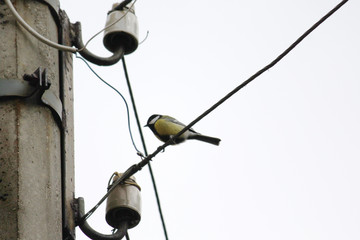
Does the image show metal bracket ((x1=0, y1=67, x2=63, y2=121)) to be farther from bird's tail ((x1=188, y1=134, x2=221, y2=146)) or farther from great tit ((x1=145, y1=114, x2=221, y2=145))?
bird's tail ((x1=188, y1=134, x2=221, y2=146))

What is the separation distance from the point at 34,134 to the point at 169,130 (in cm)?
384

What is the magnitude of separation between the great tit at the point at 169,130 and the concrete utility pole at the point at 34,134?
3351mm

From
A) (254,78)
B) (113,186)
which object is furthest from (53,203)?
(254,78)

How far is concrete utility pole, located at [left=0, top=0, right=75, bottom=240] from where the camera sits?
8.87 feet

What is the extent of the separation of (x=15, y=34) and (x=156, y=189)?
4.08 ft

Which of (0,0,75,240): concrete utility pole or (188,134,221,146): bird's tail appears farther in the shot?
(188,134,221,146): bird's tail

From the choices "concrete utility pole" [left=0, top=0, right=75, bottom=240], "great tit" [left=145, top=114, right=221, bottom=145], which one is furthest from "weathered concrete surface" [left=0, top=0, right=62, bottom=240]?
"great tit" [left=145, top=114, right=221, bottom=145]

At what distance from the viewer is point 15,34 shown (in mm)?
3043

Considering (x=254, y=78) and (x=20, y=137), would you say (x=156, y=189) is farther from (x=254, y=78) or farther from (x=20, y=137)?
(x=20, y=137)

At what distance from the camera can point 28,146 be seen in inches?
112

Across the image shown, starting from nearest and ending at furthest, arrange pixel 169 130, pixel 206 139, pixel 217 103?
1. pixel 217 103
2. pixel 169 130
3. pixel 206 139

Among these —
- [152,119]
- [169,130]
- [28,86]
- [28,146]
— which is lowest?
[28,146]

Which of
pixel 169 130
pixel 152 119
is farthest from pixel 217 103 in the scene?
pixel 152 119

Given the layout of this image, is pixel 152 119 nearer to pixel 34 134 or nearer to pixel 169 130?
pixel 169 130
